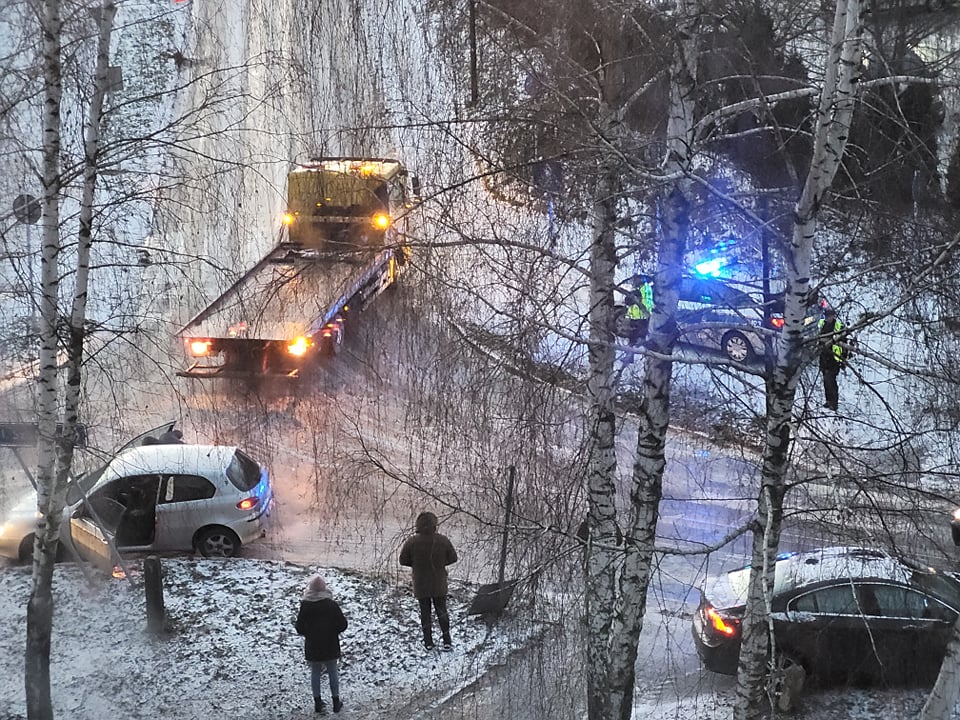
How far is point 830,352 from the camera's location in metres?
6.29

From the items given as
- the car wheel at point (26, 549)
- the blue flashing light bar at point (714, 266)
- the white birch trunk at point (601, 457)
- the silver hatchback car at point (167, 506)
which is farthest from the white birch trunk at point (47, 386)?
the blue flashing light bar at point (714, 266)

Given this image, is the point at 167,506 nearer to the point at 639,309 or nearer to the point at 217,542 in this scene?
the point at 217,542

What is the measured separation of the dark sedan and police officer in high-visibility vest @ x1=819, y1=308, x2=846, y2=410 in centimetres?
147

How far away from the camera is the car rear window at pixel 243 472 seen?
10.8 meters

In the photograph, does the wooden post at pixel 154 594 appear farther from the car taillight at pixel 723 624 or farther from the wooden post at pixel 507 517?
the car taillight at pixel 723 624

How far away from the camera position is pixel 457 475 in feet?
39.1

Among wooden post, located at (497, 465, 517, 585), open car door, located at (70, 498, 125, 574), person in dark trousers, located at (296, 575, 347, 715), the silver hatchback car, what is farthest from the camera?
the silver hatchback car

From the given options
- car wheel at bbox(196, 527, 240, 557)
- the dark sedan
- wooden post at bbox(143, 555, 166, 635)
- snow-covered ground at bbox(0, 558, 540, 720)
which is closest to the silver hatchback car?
car wheel at bbox(196, 527, 240, 557)

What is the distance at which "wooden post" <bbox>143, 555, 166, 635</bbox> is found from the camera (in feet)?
31.1

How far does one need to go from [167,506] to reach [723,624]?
6148mm

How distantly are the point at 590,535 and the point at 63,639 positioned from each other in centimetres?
589

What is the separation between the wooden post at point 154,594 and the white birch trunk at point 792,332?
5858 millimetres

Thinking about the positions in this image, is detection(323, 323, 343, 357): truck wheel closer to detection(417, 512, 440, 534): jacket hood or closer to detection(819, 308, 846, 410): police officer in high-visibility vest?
detection(417, 512, 440, 534): jacket hood

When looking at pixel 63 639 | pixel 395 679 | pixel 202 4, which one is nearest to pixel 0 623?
pixel 63 639
